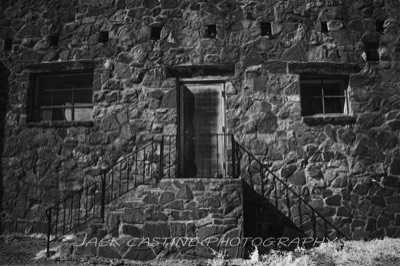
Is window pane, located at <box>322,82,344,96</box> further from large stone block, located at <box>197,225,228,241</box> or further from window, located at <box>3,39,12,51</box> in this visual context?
window, located at <box>3,39,12,51</box>

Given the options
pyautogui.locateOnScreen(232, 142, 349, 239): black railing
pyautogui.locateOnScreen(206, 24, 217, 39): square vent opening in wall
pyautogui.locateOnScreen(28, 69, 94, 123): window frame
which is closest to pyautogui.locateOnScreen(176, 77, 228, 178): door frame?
pyautogui.locateOnScreen(232, 142, 349, 239): black railing

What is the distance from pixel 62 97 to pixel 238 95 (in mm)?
4410

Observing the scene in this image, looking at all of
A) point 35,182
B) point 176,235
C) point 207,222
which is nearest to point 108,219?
point 176,235

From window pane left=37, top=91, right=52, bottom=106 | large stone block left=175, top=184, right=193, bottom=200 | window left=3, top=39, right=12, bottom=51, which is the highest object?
window left=3, top=39, right=12, bottom=51

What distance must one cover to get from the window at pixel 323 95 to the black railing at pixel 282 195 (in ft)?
5.70

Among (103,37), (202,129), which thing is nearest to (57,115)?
(103,37)

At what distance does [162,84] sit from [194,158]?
1.87 metres

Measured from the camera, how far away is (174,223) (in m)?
5.64

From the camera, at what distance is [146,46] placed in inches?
299

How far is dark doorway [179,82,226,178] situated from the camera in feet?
24.0

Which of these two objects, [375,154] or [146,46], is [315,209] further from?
[146,46]

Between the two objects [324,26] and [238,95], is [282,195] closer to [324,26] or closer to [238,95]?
[238,95]

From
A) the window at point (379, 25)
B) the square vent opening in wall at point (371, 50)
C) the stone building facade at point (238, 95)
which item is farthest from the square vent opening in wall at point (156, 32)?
the window at point (379, 25)

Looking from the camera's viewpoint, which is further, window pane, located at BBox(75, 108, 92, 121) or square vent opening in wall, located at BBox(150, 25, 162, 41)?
window pane, located at BBox(75, 108, 92, 121)
